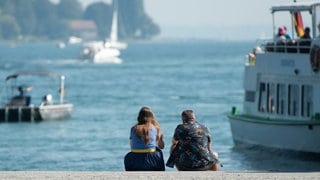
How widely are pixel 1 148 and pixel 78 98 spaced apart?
99.5 feet

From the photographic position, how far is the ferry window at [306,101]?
35.3 metres

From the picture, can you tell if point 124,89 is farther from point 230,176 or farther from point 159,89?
point 230,176

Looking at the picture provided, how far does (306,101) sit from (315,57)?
172cm

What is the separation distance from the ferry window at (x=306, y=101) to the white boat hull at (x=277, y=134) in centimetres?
74

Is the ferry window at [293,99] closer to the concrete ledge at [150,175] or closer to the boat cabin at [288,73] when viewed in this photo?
the boat cabin at [288,73]

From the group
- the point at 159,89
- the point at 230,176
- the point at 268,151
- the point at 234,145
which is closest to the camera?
the point at 230,176

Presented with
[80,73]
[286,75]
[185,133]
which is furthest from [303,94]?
[80,73]

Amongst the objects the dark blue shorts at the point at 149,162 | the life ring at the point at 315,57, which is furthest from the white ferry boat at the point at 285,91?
the dark blue shorts at the point at 149,162

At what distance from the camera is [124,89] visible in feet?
272

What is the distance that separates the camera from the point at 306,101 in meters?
35.7

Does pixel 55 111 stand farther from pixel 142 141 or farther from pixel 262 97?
pixel 142 141

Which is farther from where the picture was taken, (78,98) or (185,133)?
(78,98)

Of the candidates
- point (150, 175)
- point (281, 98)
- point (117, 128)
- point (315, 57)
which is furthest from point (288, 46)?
point (150, 175)

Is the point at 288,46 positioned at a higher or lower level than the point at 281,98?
higher
